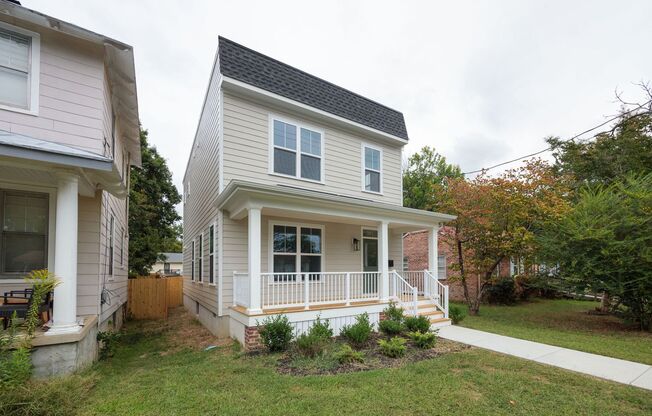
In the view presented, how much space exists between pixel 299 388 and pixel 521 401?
281 cm

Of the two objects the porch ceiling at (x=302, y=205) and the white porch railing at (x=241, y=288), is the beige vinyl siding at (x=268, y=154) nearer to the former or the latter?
the porch ceiling at (x=302, y=205)

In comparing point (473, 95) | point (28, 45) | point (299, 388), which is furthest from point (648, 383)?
point (473, 95)

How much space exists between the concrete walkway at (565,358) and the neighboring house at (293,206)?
5.08 ft

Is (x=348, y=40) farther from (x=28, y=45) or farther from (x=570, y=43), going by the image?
(x=28, y=45)

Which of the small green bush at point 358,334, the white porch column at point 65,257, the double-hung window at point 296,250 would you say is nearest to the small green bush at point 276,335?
the small green bush at point 358,334

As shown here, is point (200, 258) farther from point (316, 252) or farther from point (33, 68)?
point (33, 68)

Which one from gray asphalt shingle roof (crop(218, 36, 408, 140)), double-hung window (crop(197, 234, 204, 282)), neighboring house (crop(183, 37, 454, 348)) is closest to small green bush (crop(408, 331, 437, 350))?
neighboring house (crop(183, 37, 454, 348))

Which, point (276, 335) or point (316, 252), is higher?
point (316, 252)

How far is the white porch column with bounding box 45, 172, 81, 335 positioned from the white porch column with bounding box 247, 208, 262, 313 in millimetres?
2863

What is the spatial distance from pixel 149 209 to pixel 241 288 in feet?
57.7

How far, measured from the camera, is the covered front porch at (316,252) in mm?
6953

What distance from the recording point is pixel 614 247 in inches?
352

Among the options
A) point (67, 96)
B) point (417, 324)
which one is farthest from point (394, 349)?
point (67, 96)

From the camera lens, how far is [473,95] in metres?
17.3
